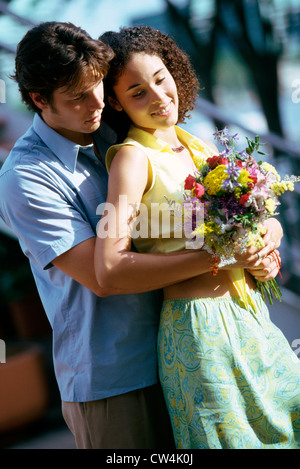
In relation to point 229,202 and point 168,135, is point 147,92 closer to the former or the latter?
point 168,135

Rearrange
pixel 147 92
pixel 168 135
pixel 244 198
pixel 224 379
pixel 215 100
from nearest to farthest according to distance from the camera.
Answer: pixel 244 198 < pixel 224 379 < pixel 147 92 < pixel 168 135 < pixel 215 100

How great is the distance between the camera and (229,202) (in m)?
1.70

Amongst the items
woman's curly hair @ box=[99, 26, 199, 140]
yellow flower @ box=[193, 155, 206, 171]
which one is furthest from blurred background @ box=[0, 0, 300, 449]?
yellow flower @ box=[193, 155, 206, 171]

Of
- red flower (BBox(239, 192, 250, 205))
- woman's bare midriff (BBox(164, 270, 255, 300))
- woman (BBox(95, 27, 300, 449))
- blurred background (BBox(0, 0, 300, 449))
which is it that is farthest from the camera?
blurred background (BBox(0, 0, 300, 449))

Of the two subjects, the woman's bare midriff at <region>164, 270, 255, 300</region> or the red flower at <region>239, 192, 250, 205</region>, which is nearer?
the red flower at <region>239, 192, 250, 205</region>

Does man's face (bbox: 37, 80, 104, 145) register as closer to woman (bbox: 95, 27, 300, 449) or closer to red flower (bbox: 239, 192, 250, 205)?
woman (bbox: 95, 27, 300, 449)

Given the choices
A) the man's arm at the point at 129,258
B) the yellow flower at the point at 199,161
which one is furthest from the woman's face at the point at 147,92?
the man's arm at the point at 129,258

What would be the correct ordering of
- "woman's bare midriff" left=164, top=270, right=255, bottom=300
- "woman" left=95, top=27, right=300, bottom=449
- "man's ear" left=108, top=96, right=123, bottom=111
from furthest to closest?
"man's ear" left=108, top=96, right=123, bottom=111 < "woman's bare midriff" left=164, top=270, right=255, bottom=300 < "woman" left=95, top=27, right=300, bottom=449

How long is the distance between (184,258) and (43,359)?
9.96 ft

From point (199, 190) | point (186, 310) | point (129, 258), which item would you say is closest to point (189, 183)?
point (199, 190)

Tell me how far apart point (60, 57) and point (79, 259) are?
0.64 m

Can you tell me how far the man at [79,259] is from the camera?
1845mm

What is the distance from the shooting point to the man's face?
1885 millimetres
